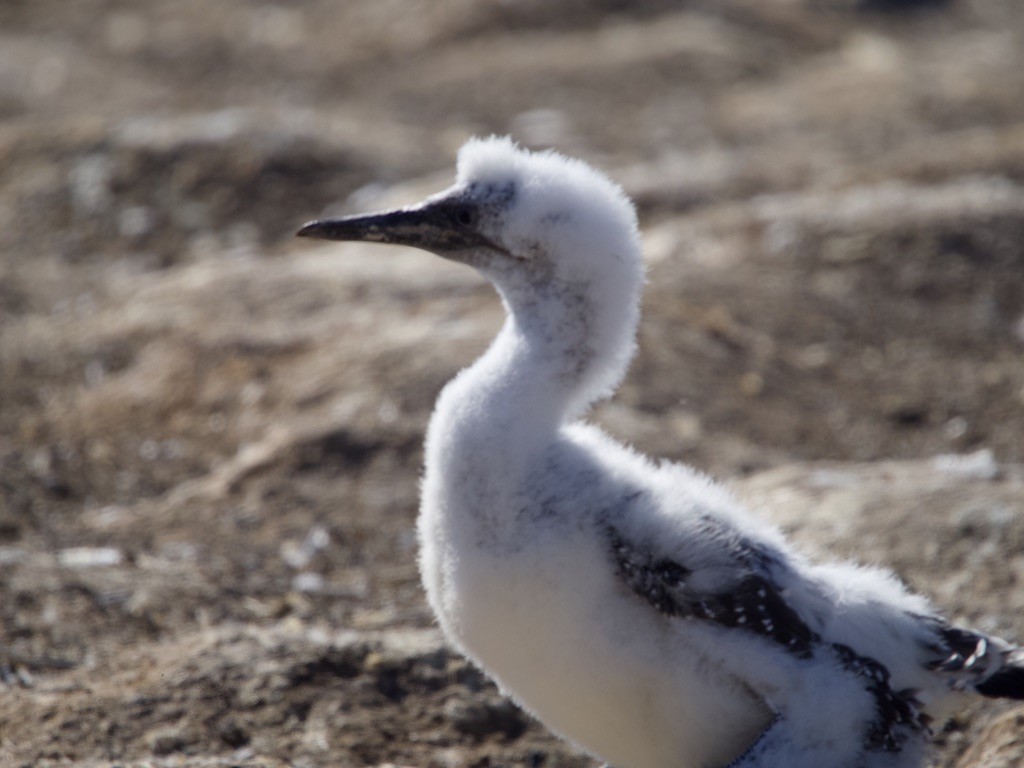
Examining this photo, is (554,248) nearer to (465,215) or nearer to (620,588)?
(465,215)

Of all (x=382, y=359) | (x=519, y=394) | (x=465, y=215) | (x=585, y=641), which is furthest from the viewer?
(x=382, y=359)

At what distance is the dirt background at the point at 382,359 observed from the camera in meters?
4.94

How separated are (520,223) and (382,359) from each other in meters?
3.11

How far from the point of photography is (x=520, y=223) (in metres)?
4.23

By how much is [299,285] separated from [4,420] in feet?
6.29

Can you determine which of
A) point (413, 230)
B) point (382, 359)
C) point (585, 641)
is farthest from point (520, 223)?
point (382, 359)

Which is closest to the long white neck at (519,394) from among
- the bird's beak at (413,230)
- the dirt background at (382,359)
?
the bird's beak at (413,230)

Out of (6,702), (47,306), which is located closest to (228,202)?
(47,306)

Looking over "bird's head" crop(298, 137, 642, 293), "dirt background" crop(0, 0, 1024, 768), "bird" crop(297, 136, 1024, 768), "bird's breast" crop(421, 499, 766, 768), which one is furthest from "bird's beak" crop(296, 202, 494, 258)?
"dirt background" crop(0, 0, 1024, 768)

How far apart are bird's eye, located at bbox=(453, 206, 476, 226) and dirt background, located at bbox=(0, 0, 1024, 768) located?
1616mm

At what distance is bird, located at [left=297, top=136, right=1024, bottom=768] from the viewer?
3822 mm

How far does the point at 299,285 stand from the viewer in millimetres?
8531

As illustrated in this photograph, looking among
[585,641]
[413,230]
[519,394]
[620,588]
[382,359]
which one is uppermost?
[413,230]

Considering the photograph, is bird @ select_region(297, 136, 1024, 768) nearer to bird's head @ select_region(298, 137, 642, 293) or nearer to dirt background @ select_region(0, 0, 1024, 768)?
bird's head @ select_region(298, 137, 642, 293)
